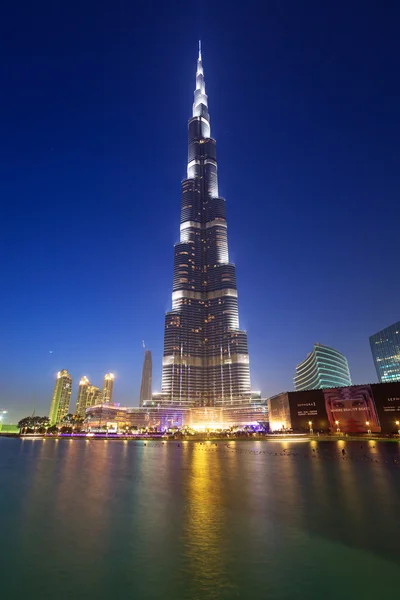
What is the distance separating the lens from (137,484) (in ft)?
105

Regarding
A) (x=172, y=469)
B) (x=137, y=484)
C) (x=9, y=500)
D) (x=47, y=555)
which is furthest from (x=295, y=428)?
(x=47, y=555)

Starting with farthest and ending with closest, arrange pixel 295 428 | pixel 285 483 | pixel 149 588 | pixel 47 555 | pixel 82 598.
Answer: pixel 295 428, pixel 285 483, pixel 47 555, pixel 149 588, pixel 82 598

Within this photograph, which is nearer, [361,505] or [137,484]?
[361,505]

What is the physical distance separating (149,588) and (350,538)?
11341 mm

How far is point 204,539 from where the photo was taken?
53.6 ft

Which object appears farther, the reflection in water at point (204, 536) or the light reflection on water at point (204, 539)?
the reflection in water at point (204, 536)

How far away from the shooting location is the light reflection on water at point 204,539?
11.9m

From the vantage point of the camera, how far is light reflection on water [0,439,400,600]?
11.9m

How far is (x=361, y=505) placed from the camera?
2297cm

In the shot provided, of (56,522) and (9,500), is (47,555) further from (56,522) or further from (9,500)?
(9,500)

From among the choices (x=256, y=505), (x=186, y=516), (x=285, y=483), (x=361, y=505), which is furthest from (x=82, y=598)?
(x=285, y=483)

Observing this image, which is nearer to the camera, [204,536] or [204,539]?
[204,539]

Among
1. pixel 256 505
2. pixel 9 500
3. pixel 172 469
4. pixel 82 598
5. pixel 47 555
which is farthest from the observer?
pixel 172 469

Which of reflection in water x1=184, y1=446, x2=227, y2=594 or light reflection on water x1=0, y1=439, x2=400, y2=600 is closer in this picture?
light reflection on water x1=0, y1=439, x2=400, y2=600
